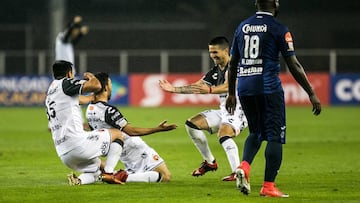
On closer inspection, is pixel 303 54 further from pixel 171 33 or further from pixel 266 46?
pixel 266 46

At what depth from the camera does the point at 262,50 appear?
35.0 feet

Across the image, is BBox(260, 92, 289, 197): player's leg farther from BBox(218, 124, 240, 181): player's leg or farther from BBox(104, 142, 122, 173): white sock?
BBox(104, 142, 122, 173): white sock

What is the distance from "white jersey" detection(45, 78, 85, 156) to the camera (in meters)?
11.6

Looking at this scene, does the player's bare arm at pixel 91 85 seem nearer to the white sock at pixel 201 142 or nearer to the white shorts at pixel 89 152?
the white shorts at pixel 89 152

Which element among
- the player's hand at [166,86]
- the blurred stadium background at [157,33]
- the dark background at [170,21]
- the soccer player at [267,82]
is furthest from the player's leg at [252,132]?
the dark background at [170,21]

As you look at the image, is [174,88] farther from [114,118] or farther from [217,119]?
[217,119]

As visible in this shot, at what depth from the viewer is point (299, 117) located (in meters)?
27.3

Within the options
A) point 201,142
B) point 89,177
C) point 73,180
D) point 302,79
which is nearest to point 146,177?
point 89,177

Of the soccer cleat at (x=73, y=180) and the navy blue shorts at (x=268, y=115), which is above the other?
the navy blue shorts at (x=268, y=115)

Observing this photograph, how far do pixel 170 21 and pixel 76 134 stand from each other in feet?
117

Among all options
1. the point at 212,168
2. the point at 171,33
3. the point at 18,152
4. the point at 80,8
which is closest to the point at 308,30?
the point at 171,33

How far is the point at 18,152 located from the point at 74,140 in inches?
221

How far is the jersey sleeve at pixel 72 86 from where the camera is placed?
11.4 metres

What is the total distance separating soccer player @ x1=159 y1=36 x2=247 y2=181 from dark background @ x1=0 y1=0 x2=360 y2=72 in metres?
27.7
